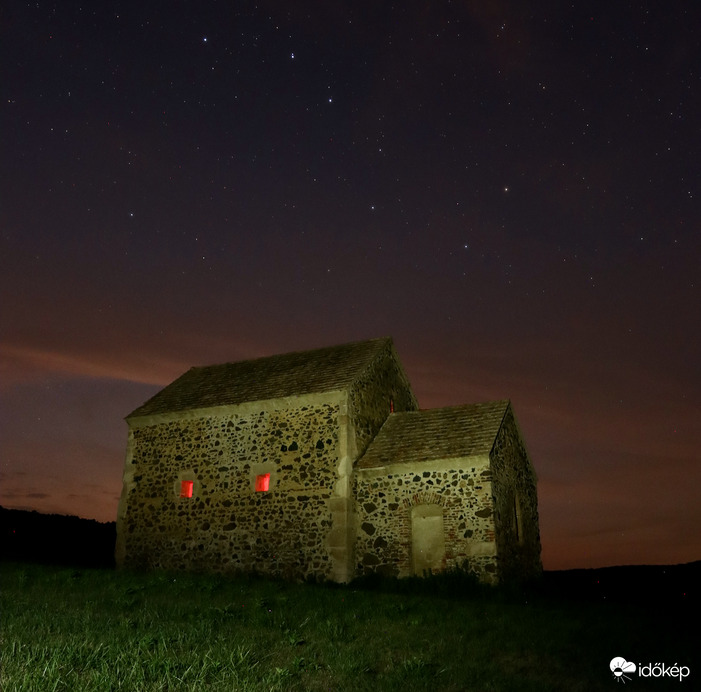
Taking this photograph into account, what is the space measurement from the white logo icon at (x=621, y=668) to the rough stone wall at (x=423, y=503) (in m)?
7.02

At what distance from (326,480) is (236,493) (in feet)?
10.0

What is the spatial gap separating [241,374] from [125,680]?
54.8 ft

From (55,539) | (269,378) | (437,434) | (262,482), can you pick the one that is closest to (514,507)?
(437,434)

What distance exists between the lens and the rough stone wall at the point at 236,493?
18.0 metres

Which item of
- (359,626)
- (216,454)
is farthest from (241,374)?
(359,626)

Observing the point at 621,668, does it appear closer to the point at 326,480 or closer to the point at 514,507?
the point at 514,507

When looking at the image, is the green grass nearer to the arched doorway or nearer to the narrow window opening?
the arched doorway

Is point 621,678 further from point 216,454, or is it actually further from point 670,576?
point 670,576

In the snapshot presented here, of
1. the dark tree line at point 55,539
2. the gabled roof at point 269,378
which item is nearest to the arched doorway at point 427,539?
the gabled roof at point 269,378

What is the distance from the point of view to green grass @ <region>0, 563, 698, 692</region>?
279 inches

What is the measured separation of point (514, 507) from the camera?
18562 mm

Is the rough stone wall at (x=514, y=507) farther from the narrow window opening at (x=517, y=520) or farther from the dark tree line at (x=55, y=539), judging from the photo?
the dark tree line at (x=55, y=539)

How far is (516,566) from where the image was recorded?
1764cm

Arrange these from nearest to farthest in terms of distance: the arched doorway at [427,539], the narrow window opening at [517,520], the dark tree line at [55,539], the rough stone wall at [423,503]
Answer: the rough stone wall at [423,503], the arched doorway at [427,539], the narrow window opening at [517,520], the dark tree line at [55,539]
